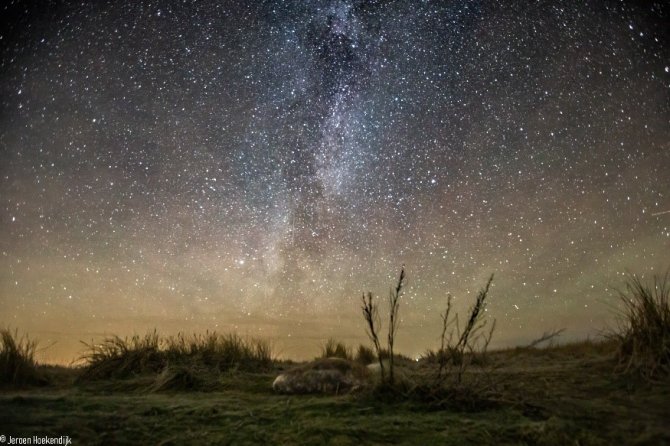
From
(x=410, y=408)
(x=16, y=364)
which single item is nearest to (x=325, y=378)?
(x=410, y=408)

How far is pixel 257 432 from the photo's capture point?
2.97 m

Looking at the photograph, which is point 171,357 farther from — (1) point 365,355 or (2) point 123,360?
(1) point 365,355

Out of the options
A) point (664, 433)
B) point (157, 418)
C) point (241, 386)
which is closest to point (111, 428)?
point (157, 418)

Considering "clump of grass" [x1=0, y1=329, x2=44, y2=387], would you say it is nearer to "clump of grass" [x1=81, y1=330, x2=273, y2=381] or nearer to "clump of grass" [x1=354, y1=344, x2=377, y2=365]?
"clump of grass" [x1=81, y1=330, x2=273, y2=381]

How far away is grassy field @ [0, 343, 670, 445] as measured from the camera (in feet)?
9.07

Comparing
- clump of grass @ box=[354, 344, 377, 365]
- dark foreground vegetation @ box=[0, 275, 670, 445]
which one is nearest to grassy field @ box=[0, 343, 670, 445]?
dark foreground vegetation @ box=[0, 275, 670, 445]

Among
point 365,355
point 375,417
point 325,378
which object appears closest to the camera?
point 375,417

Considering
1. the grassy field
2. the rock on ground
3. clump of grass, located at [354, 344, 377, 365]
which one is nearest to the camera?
A: the grassy field

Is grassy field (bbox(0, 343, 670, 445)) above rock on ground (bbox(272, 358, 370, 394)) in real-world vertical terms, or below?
below

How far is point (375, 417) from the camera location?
318 centimetres

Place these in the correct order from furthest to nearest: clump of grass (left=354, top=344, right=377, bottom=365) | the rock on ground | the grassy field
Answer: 1. clump of grass (left=354, top=344, right=377, bottom=365)
2. the rock on ground
3. the grassy field

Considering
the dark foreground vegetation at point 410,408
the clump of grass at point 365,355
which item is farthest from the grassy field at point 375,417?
the clump of grass at point 365,355

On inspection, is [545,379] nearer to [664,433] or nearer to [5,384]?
[664,433]

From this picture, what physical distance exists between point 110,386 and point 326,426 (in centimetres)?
352
